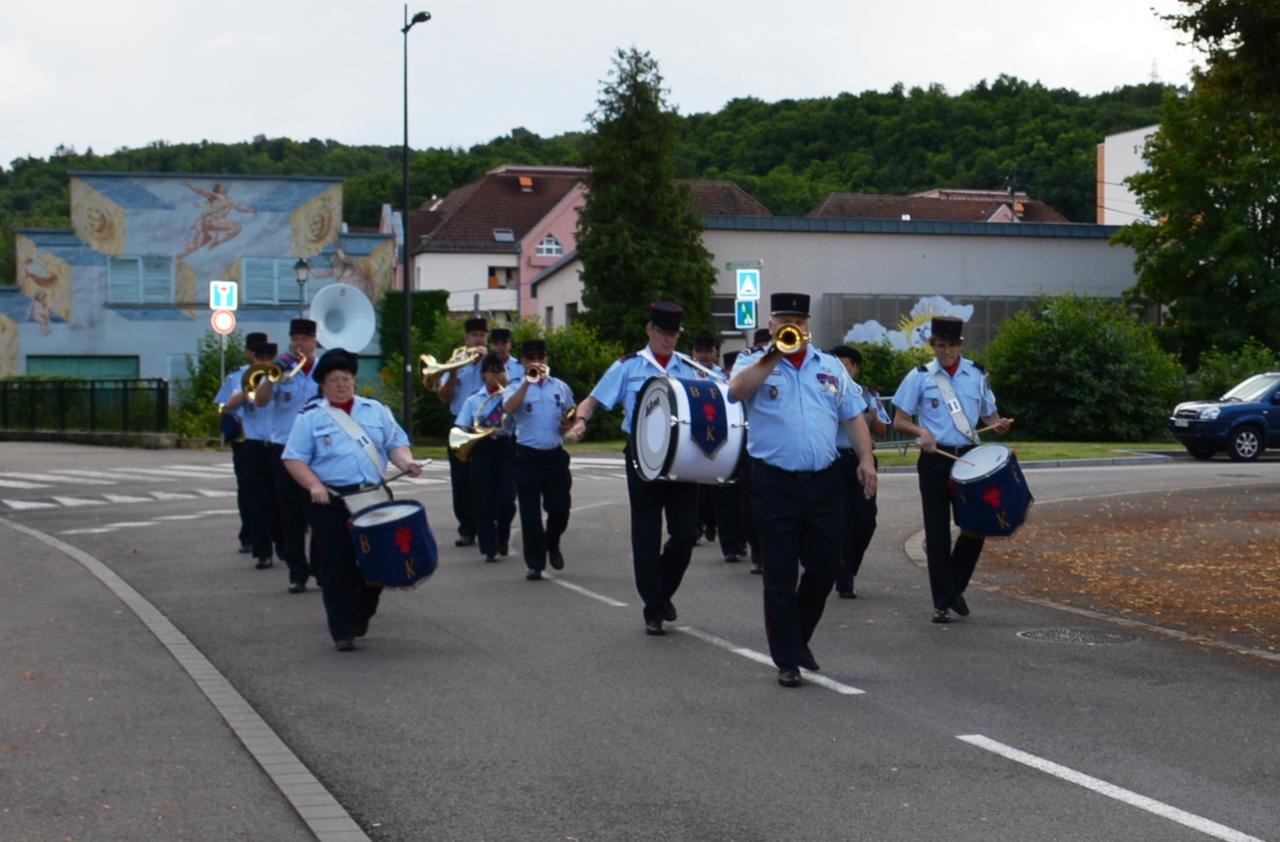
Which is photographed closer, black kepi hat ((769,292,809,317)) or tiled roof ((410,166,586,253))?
black kepi hat ((769,292,809,317))

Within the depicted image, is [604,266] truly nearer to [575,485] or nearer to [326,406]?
[575,485]

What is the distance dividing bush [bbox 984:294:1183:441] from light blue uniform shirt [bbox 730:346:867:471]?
32890mm

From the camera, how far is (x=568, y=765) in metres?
6.89

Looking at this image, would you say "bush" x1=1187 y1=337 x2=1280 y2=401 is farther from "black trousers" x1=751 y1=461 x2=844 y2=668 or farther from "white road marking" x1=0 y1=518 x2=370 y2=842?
"black trousers" x1=751 y1=461 x2=844 y2=668

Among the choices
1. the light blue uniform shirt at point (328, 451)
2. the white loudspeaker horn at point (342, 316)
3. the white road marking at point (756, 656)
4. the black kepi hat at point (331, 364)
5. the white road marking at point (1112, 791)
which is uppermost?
the white loudspeaker horn at point (342, 316)

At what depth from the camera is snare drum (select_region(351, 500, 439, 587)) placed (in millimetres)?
9633

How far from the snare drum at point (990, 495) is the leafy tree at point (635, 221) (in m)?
42.3

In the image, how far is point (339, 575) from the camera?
9.96m

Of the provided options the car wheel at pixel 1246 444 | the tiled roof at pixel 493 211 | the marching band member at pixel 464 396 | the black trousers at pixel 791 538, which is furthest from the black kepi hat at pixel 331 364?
the tiled roof at pixel 493 211

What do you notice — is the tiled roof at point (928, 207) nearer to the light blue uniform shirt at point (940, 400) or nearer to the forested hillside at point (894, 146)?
the forested hillside at point (894, 146)

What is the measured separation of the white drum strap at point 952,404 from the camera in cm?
1107

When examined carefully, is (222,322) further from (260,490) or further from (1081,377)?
(260,490)

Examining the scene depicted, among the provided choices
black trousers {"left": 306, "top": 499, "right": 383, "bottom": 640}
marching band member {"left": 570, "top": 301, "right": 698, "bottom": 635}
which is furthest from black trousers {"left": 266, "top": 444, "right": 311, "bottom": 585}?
marching band member {"left": 570, "top": 301, "right": 698, "bottom": 635}

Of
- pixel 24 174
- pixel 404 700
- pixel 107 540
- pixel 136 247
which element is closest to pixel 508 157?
pixel 24 174
